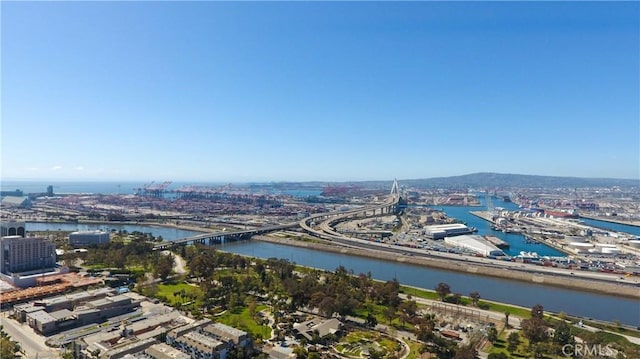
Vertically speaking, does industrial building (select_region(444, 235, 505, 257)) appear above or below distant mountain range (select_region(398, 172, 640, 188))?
below

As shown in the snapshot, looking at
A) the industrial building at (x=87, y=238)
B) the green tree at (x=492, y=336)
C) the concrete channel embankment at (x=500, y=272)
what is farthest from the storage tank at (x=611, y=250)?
the industrial building at (x=87, y=238)

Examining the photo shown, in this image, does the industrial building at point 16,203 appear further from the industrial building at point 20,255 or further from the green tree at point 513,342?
the green tree at point 513,342

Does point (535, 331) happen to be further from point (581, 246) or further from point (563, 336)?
point (581, 246)

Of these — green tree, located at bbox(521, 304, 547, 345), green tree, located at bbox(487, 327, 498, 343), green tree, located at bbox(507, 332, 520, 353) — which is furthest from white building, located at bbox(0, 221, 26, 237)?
green tree, located at bbox(521, 304, 547, 345)

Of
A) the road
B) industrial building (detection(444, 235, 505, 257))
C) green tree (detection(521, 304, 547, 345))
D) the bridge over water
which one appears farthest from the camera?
the bridge over water

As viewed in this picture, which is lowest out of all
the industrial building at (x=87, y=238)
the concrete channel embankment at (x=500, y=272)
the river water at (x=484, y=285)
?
the river water at (x=484, y=285)

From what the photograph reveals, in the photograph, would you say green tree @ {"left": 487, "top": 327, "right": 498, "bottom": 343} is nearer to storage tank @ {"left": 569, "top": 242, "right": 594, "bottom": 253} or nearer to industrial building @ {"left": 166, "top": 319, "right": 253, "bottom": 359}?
industrial building @ {"left": 166, "top": 319, "right": 253, "bottom": 359}
